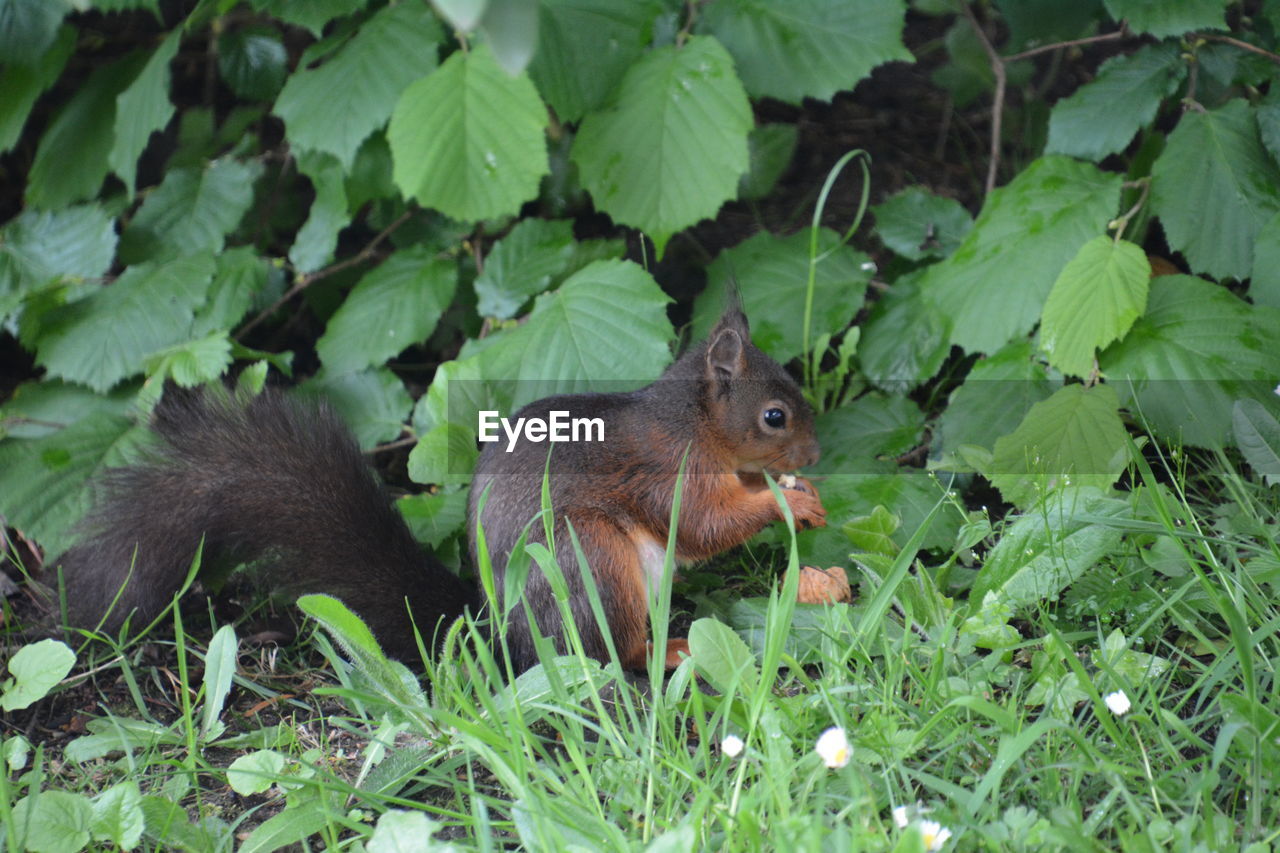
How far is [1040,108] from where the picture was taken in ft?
9.98

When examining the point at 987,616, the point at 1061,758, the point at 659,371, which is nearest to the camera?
the point at 1061,758

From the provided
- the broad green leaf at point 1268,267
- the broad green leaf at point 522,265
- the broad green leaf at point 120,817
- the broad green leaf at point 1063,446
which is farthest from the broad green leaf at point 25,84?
the broad green leaf at point 1268,267

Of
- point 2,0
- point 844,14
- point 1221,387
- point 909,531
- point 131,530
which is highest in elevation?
point 2,0

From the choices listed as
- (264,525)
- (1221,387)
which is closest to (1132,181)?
(1221,387)

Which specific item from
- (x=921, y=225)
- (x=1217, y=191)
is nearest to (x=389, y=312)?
(x=921, y=225)

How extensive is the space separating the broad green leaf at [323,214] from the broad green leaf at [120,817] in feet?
4.66

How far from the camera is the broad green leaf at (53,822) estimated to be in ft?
4.51

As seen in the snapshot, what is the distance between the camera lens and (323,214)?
262cm

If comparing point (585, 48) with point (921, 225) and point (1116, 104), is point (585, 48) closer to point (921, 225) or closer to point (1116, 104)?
point (921, 225)

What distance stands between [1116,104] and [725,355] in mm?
999

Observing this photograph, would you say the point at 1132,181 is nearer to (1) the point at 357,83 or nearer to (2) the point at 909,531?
(2) the point at 909,531

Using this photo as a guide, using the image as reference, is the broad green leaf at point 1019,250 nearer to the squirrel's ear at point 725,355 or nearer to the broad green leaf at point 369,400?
the squirrel's ear at point 725,355

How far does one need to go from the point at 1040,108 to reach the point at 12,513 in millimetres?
2556

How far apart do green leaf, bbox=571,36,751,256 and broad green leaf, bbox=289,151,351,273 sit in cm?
59
